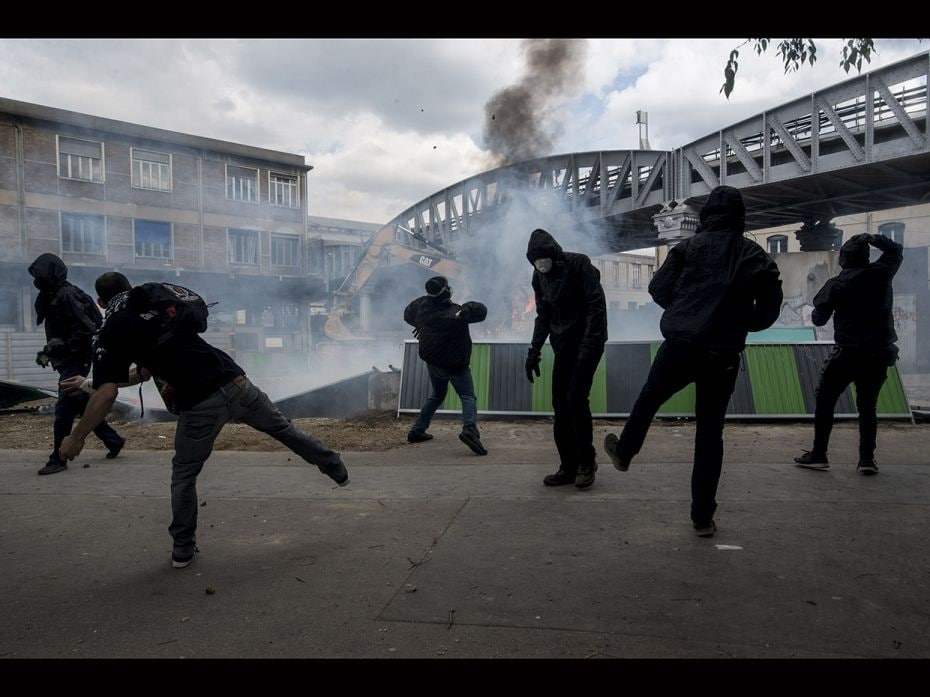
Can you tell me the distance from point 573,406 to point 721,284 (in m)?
1.37

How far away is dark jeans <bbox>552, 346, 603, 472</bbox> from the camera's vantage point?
4.24m

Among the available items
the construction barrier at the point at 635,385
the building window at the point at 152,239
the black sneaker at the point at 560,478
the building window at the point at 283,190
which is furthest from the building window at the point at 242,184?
the black sneaker at the point at 560,478

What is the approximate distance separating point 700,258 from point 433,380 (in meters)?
3.42

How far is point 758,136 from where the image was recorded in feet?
45.1

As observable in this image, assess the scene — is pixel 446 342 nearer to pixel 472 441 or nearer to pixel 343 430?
pixel 472 441

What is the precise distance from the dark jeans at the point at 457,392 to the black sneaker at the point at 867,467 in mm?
3065

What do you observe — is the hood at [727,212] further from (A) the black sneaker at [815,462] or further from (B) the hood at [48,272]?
(B) the hood at [48,272]

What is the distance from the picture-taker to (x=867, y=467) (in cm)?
467

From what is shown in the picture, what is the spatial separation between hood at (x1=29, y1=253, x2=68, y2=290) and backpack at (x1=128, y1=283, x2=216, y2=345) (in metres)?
2.93

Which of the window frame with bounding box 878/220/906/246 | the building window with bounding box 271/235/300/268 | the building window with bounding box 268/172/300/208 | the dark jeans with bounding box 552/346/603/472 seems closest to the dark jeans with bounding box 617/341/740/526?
the dark jeans with bounding box 552/346/603/472

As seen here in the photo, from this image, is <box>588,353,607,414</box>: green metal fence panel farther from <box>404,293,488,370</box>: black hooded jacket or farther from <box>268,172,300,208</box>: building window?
<box>268,172,300,208</box>: building window
